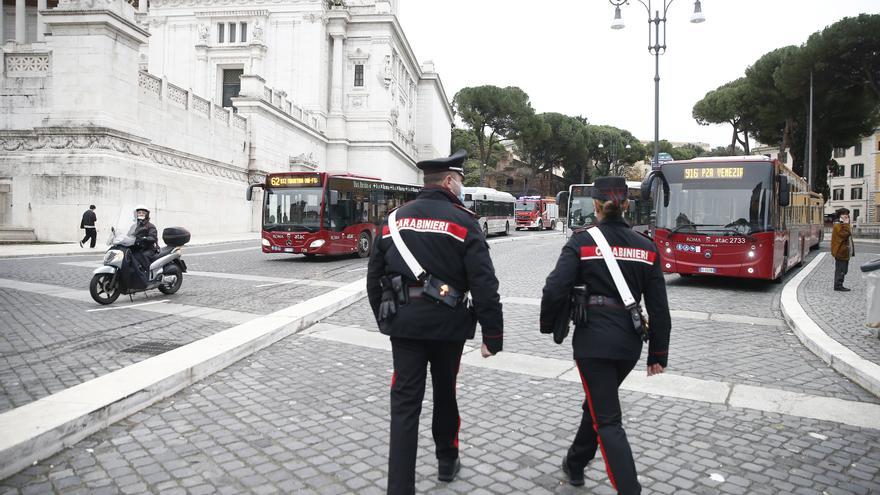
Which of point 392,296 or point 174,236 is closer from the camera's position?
point 392,296

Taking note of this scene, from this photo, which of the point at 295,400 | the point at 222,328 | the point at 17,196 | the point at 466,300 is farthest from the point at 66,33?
the point at 466,300

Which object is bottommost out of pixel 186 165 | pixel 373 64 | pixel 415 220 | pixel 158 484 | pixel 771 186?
pixel 158 484

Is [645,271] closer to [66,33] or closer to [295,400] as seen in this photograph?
[295,400]

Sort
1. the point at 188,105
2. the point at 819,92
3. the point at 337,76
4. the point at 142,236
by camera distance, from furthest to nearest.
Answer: the point at 337,76 → the point at 819,92 → the point at 188,105 → the point at 142,236

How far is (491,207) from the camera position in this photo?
36469 millimetres

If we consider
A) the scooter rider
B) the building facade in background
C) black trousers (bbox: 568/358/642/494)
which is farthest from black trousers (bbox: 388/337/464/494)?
the building facade in background

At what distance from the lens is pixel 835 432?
14.8 feet

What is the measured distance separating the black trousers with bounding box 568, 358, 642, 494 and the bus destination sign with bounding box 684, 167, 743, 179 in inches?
421

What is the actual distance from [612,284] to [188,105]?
30548 millimetres

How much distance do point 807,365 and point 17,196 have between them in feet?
88.7

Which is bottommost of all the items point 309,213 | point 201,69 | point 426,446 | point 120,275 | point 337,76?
point 426,446

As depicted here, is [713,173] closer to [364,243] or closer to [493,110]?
[364,243]

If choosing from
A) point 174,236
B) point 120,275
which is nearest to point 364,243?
point 174,236

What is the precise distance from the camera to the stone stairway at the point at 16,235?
2247 centimetres
